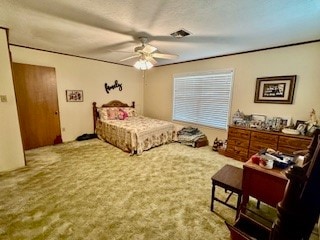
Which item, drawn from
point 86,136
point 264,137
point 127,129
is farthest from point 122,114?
point 264,137

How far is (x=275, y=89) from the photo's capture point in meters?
3.39

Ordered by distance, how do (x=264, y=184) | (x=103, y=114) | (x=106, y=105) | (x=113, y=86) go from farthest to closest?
1. (x=113, y=86)
2. (x=106, y=105)
3. (x=103, y=114)
4. (x=264, y=184)

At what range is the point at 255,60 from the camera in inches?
143

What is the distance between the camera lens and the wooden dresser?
2877 mm

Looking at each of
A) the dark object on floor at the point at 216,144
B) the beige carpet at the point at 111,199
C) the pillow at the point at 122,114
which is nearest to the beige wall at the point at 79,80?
the pillow at the point at 122,114

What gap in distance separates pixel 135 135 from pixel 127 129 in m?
0.29

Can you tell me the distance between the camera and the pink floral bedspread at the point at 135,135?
3.83 metres

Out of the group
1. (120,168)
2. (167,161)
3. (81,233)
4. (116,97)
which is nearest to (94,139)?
(116,97)

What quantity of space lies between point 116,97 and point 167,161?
3179 millimetres

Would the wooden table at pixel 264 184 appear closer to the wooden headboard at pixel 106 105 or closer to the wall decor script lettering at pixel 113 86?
the wooden headboard at pixel 106 105

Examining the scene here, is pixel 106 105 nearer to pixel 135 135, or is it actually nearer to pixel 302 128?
pixel 135 135

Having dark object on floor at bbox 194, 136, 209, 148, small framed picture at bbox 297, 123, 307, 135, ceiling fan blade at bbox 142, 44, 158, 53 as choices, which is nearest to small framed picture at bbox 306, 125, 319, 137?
small framed picture at bbox 297, 123, 307, 135

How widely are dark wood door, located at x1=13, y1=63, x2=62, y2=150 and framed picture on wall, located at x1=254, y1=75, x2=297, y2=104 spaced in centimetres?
497

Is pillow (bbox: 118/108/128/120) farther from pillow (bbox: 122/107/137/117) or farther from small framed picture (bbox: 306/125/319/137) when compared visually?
small framed picture (bbox: 306/125/319/137)
